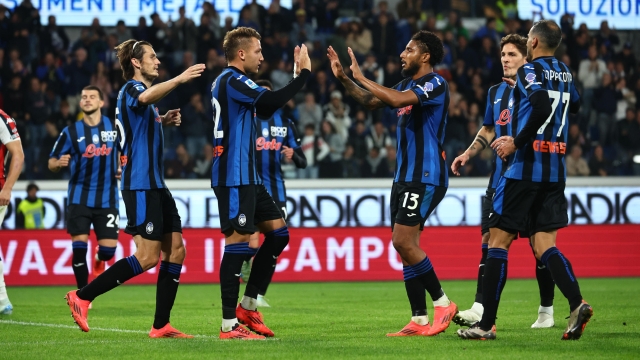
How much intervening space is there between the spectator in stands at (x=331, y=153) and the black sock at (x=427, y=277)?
9.98 meters

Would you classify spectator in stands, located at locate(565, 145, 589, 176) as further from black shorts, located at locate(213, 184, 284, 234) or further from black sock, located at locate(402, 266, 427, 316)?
black shorts, located at locate(213, 184, 284, 234)

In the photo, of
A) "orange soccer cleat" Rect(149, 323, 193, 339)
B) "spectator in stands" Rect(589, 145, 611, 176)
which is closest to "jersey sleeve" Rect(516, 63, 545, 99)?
"orange soccer cleat" Rect(149, 323, 193, 339)

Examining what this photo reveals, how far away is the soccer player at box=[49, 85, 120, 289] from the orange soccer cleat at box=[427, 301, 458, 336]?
4.65m

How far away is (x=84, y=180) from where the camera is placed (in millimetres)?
10609

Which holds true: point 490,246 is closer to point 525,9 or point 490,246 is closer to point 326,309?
point 326,309

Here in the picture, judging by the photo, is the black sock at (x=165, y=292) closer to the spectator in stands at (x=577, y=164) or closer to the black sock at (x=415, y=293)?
the black sock at (x=415, y=293)

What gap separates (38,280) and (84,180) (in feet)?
13.5

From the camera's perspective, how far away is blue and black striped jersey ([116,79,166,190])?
23.4 feet

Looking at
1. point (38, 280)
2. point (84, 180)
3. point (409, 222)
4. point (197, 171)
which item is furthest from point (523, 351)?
point (197, 171)

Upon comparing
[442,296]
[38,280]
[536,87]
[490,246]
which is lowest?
[38,280]

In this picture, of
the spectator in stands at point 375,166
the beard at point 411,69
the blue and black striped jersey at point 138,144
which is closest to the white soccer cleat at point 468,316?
the beard at point 411,69

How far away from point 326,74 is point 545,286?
11.3 m

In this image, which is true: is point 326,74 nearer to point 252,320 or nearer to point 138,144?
point 138,144

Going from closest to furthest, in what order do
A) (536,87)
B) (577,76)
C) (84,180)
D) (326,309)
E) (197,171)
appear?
(536,87) → (326,309) → (84,180) → (197,171) → (577,76)
